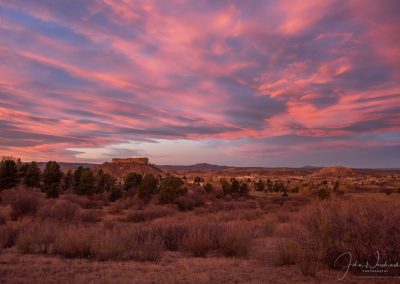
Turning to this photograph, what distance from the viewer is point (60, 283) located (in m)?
8.23

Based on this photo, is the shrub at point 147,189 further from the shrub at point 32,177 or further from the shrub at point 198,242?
the shrub at point 198,242

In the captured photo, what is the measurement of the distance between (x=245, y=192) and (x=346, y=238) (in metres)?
45.5

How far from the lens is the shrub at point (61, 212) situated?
20.2 m

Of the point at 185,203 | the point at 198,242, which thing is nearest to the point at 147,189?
the point at 185,203

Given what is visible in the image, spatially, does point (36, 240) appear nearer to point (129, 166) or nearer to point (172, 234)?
point (172, 234)

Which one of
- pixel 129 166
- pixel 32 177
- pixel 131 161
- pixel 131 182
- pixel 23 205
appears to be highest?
pixel 131 161

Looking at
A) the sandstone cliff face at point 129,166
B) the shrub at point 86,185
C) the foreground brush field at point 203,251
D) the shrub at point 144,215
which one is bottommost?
the shrub at point 144,215

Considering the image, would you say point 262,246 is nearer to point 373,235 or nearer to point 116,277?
point 373,235

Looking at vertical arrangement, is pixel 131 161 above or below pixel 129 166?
above
